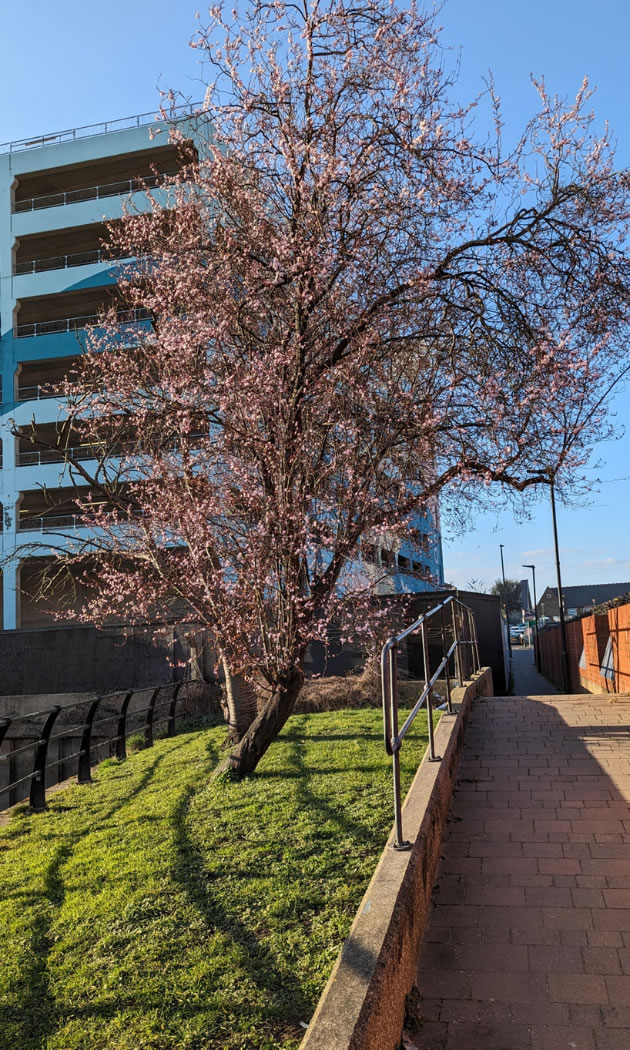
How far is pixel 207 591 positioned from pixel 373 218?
12.2 feet

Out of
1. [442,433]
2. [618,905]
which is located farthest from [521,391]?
[618,905]

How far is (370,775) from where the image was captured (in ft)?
23.0

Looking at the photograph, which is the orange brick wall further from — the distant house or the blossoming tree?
the distant house

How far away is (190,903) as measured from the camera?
4.68 m

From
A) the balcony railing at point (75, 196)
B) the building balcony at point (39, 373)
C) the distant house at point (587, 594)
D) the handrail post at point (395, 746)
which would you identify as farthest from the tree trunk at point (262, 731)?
the distant house at point (587, 594)

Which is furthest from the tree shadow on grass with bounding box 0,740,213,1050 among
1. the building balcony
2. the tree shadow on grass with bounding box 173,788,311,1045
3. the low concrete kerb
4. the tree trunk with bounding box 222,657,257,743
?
the building balcony

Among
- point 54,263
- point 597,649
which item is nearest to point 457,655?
point 597,649

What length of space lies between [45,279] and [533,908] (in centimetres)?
2931

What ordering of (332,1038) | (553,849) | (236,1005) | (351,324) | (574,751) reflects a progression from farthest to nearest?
(351,324) < (574,751) < (553,849) < (236,1005) < (332,1038)

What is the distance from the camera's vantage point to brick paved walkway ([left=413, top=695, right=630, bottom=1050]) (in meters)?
3.11

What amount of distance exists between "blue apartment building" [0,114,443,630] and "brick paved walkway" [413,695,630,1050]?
21.2 m

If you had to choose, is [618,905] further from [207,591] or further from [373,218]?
[373,218]

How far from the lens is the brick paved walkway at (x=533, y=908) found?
311 cm

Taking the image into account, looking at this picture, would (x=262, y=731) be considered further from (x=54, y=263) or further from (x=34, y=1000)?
(x=54, y=263)
